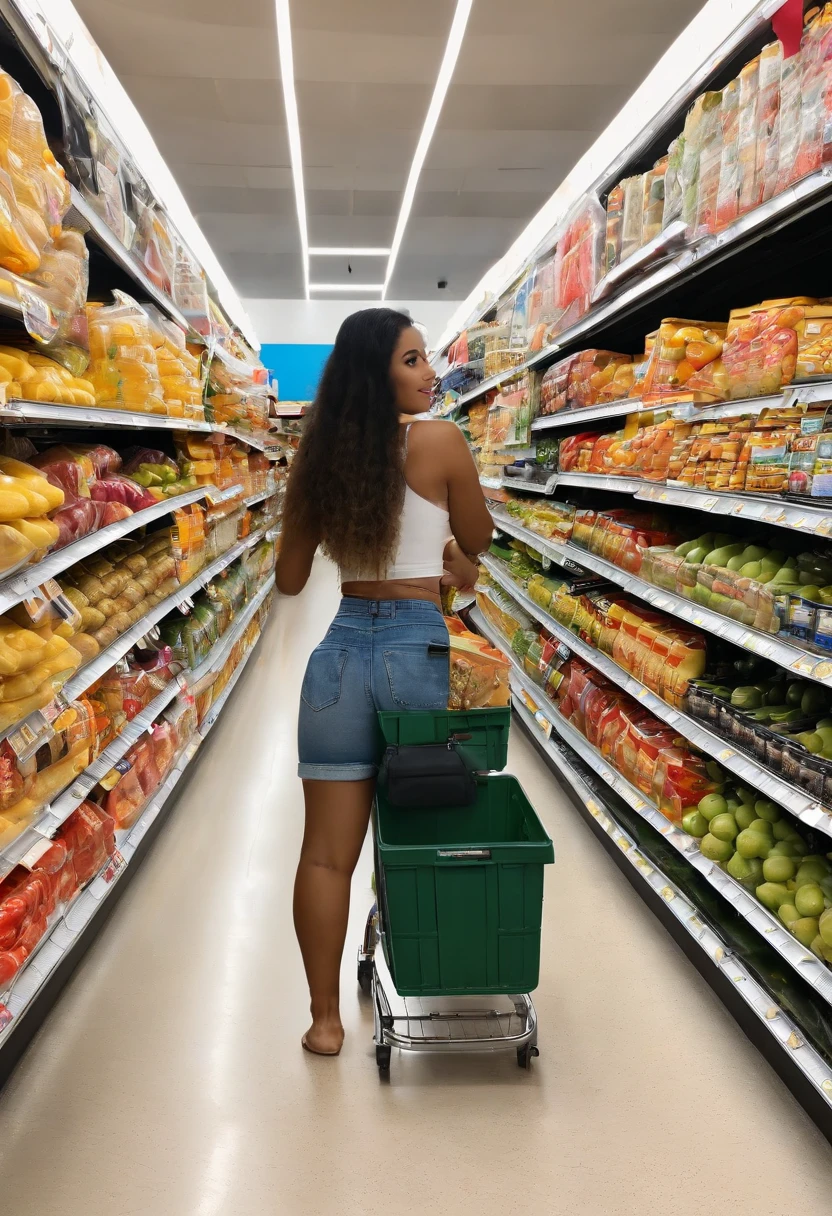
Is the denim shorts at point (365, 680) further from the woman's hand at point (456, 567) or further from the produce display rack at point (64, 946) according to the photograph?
the produce display rack at point (64, 946)

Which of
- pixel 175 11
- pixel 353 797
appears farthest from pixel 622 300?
pixel 175 11

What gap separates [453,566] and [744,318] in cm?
100

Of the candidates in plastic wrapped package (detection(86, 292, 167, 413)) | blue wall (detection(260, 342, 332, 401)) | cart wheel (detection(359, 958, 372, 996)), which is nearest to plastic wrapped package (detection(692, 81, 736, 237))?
plastic wrapped package (detection(86, 292, 167, 413))

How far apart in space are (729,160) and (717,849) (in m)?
1.82

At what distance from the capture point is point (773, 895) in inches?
80.0

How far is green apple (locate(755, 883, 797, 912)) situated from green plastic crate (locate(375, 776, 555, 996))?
0.60m

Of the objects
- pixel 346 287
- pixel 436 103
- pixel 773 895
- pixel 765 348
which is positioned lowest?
pixel 773 895

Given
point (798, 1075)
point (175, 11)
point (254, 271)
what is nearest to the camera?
point (798, 1075)

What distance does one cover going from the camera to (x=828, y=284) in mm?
2480

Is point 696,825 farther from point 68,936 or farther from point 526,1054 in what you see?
point 68,936

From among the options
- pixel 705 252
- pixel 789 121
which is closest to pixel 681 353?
pixel 705 252

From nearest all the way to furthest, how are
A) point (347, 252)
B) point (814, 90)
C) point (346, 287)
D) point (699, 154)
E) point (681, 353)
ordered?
1. point (814, 90)
2. point (699, 154)
3. point (681, 353)
4. point (347, 252)
5. point (346, 287)

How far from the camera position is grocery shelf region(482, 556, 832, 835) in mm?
1819

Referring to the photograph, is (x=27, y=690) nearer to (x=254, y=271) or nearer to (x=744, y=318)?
(x=744, y=318)
